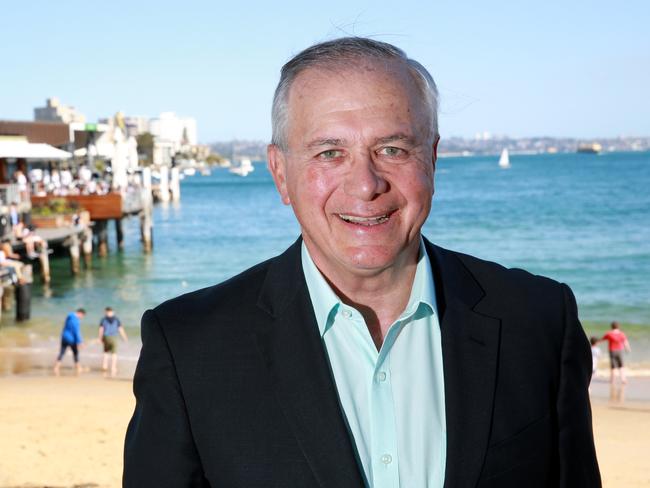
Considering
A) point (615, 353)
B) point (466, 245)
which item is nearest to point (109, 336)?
point (615, 353)

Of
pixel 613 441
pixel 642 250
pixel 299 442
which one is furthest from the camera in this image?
pixel 642 250

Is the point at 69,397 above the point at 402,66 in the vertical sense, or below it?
below

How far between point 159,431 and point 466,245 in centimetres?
4764

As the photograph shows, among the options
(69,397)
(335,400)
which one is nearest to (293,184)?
(335,400)

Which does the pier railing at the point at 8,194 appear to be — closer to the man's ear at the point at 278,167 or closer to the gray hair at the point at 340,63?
the man's ear at the point at 278,167

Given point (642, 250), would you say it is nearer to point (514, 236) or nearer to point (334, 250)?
point (514, 236)

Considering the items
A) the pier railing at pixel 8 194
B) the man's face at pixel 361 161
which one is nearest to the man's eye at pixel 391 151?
the man's face at pixel 361 161

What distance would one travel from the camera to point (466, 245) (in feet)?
161

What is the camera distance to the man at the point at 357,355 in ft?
6.78

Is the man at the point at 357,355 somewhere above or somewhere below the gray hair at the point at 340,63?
below

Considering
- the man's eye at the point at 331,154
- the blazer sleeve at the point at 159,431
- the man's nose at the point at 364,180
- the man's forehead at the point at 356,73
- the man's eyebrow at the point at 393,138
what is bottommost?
the blazer sleeve at the point at 159,431

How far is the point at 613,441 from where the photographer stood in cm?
1251

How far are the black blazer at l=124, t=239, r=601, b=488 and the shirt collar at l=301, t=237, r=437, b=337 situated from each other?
2cm

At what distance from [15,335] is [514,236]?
3608 centimetres
